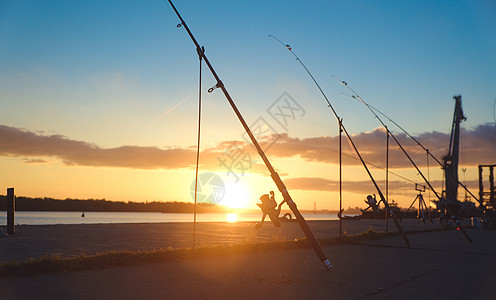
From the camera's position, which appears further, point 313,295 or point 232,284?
point 232,284

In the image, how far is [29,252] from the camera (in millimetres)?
12734

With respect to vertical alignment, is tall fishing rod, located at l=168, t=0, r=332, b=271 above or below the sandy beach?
above

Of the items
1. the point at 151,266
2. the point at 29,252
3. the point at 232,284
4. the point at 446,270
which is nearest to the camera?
the point at 232,284

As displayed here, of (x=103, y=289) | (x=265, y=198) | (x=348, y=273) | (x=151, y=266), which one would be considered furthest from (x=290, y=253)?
(x=103, y=289)

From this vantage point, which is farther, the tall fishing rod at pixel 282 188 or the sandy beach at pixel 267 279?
the tall fishing rod at pixel 282 188

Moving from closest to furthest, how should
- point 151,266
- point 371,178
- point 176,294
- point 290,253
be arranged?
point 176,294
point 151,266
point 290,253
point 371,178

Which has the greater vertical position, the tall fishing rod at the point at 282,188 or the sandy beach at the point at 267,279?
the tall fishing rod at the point at 282,188

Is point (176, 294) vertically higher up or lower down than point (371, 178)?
lower down

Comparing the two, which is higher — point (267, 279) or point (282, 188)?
point (282, 188)

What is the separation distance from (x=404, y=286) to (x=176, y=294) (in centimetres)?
452

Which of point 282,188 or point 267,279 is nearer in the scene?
point 267,279

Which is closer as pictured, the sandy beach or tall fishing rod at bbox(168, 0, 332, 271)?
the sandy beach

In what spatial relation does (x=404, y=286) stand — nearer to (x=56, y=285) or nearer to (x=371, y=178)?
(x=56, y=285)

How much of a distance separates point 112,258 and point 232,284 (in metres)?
3.57
